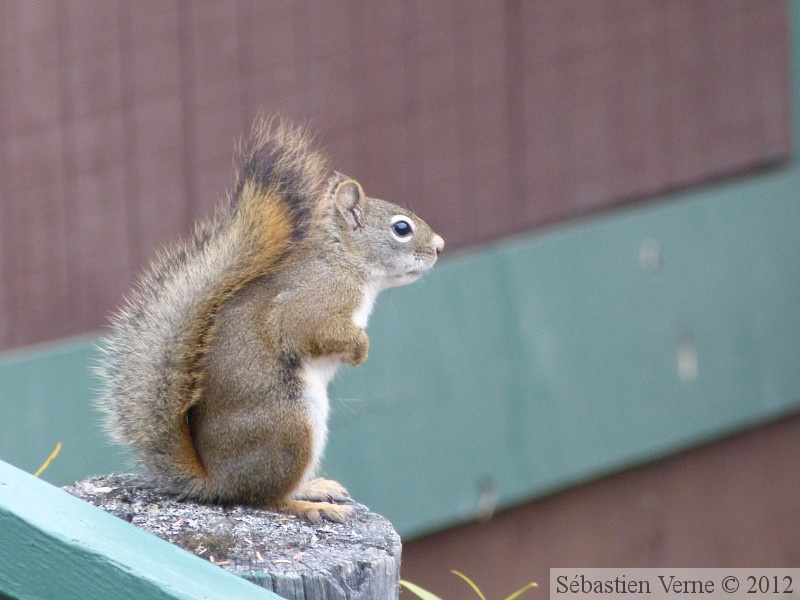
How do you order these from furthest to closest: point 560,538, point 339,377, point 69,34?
point 560,538, point 339,377, point 69,34

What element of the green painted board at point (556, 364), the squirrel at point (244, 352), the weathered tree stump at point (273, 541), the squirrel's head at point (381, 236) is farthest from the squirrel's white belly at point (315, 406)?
the green painted board at point (556, 364)

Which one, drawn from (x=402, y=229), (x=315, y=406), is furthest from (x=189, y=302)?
(x=402, y=229)

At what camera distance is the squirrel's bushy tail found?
214 cm

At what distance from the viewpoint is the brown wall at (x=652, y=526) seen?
4.69 meters

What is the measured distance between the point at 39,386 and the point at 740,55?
3084 mm

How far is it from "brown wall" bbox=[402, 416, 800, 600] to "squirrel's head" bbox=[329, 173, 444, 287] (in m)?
2.09

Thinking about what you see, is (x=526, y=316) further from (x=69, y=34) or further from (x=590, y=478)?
(x=69, y=34)

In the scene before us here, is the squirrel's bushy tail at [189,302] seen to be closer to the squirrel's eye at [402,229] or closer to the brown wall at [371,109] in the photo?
the squirrel's eye at [402,229]

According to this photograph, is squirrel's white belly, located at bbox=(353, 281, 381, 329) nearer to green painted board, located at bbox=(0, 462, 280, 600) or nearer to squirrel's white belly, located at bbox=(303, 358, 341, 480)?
squirrel's white belly, located at bbox=(303, 358, 341, 480)

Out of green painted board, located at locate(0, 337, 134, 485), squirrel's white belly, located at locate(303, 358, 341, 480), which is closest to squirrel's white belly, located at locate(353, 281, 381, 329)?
squirrel's white belly, located at locate(303, 358, 341, 480)

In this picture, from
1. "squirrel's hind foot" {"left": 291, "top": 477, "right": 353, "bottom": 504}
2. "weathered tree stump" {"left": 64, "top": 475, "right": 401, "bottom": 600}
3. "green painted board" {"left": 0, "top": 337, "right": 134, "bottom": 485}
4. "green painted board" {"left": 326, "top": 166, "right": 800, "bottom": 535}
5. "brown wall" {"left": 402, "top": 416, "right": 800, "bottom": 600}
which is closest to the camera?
"weathered tree stump" {"left": 64, "top": 475, "right": 401, "bottom": 600}

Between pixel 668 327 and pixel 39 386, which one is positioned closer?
pixel 39 386

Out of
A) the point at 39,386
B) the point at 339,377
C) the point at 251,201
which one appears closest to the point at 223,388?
the point at 251,201

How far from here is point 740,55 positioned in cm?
529
